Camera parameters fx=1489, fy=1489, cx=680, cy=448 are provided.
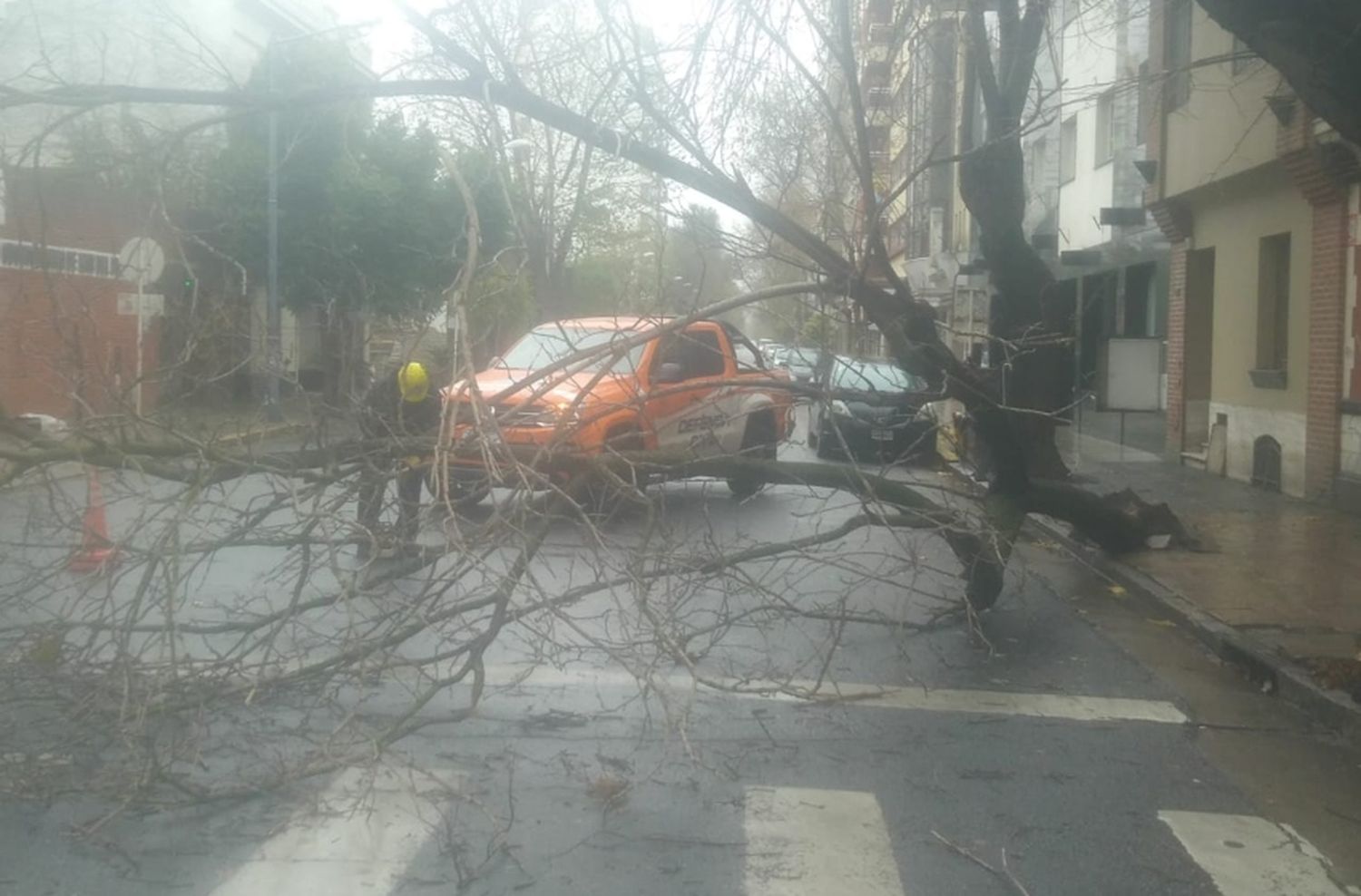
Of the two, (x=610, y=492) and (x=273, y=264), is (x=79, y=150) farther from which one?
(x=273, y=264)

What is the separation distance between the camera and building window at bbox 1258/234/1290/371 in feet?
58.5

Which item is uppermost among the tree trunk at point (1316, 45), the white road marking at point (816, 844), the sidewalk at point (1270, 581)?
the tree trunk at point (1316, 45)

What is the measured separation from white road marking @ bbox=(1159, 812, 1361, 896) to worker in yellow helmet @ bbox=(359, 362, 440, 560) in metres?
3.58

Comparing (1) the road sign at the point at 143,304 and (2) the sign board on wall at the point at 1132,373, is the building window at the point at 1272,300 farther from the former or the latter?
(1) the road sign at the point at 143,304

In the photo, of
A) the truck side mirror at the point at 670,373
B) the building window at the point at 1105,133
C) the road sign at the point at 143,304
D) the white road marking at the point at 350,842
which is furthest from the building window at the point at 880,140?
the building window at the point at 1105,133

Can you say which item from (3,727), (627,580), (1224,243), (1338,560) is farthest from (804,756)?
(1224,243)

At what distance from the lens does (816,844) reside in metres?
5.64

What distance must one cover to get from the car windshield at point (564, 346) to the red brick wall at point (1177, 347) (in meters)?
10.8

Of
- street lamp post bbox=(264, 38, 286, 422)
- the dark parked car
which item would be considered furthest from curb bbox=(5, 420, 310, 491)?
the dark parked car

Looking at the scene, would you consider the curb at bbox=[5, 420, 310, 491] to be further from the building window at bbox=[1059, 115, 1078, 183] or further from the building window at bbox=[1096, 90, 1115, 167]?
the building window at bbox=[1059, 115, 1078, 183]

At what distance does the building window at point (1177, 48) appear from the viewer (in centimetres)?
1877

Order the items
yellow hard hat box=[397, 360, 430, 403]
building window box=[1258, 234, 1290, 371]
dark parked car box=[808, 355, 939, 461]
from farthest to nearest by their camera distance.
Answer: building window box=[1258, 234, 1290, 371] < yellow hard hat box=[397, 360, 430, 403] < dark parked car box=[808, 355, 939, 461]

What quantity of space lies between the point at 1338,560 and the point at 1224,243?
25.8 ft

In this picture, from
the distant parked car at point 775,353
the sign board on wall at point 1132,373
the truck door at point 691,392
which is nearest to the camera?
the truck door at point 691,392
